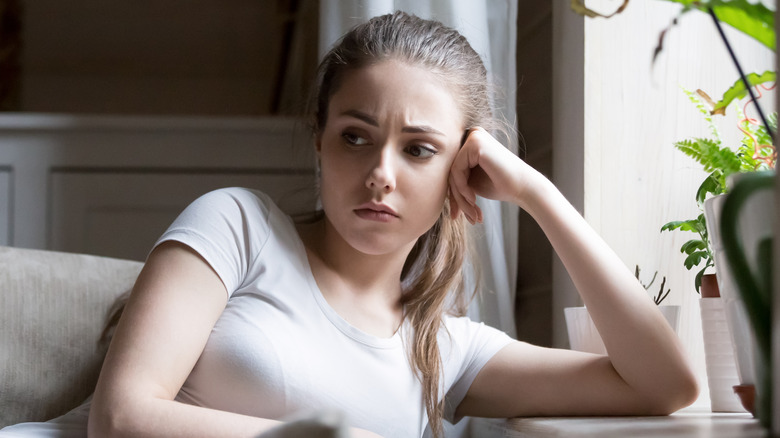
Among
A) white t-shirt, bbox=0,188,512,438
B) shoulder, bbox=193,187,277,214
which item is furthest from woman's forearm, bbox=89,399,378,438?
shoulder, bbox=193,187,277,214

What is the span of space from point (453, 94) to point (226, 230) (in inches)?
14.9

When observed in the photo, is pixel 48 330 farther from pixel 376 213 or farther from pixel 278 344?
pixel 376 213

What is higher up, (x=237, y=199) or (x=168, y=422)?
(x=237, y=199)

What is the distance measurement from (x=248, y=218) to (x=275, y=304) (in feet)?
0.41

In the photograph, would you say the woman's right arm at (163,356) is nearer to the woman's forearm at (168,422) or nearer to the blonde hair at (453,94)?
the woman's forearm at (168,422)

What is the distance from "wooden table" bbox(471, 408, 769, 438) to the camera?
68cm

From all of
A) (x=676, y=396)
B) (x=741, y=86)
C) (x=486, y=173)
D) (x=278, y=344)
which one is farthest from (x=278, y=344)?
(x=741, y=86)

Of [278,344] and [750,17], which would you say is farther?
[278,344]

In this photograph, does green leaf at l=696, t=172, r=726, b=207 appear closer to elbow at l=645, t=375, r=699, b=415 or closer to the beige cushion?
elbow at l=645, t=375, r=699, b=415

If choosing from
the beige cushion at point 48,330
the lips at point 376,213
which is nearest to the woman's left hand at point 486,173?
the lips at point 376,213

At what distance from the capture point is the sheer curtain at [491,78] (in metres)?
1.49

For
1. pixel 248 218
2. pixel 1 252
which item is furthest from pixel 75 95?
pixel 248 218

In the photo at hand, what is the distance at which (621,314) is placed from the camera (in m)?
1.07

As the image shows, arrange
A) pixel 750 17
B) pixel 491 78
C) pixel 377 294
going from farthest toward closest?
1. pixel 491 78
2. pixel 377 294
3. pixel 750 17
